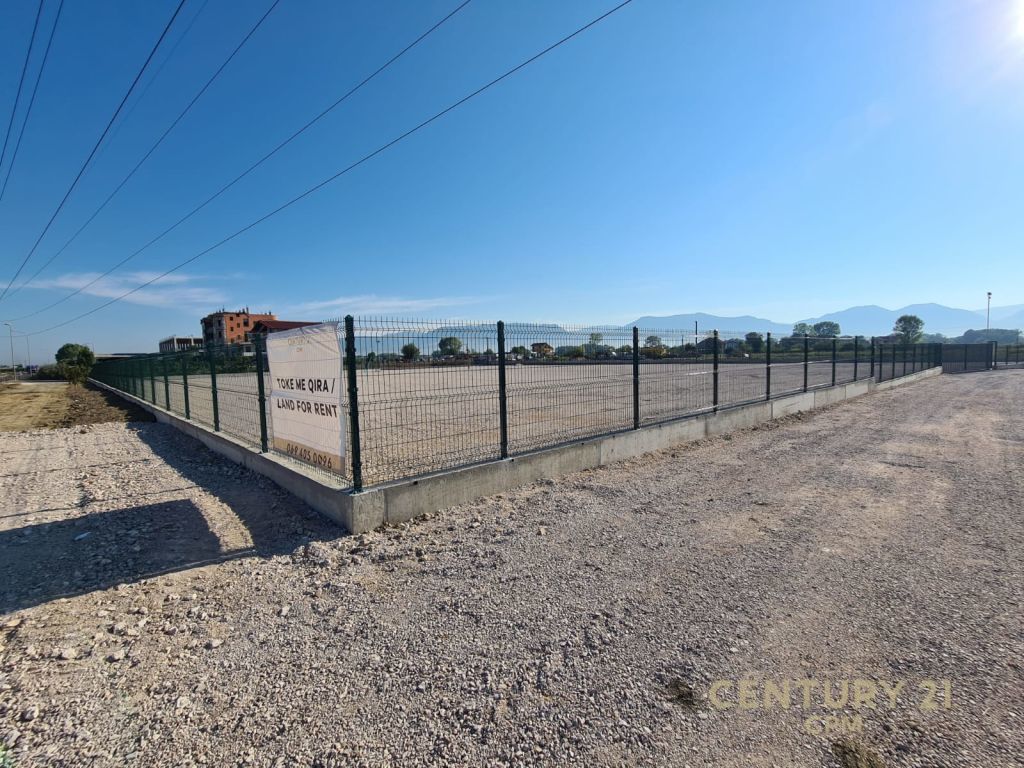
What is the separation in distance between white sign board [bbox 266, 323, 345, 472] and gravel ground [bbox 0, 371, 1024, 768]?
74 centimetres

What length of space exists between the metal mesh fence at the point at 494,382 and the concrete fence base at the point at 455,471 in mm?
229

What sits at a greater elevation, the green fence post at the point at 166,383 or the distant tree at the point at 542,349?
the distant tree at the point at 542,349

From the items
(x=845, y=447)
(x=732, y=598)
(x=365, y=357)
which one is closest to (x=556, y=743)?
(x=732, y=598)

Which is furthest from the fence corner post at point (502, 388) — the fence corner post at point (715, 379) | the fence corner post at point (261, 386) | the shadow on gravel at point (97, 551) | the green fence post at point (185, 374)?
the green fence post at point (185, 374)

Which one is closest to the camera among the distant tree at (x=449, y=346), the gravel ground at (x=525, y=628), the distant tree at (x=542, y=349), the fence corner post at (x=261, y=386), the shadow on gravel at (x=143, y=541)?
the gravel ground at (x=525, y=628)

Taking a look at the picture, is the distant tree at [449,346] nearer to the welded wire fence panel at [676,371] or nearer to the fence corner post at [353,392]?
the fence corner post at [353,392]

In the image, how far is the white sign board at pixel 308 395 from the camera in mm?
5305

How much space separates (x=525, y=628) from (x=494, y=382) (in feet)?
12.8

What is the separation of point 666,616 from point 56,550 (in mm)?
5703

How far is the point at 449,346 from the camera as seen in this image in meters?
6.20

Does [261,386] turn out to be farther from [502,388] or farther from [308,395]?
[502,388]

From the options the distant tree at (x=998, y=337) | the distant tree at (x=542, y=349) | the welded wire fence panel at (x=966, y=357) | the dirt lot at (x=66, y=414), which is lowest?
the dirt lot at (x=66, y=414)

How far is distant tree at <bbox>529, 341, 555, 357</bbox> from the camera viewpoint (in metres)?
7.34

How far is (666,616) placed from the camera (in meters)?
3.40
